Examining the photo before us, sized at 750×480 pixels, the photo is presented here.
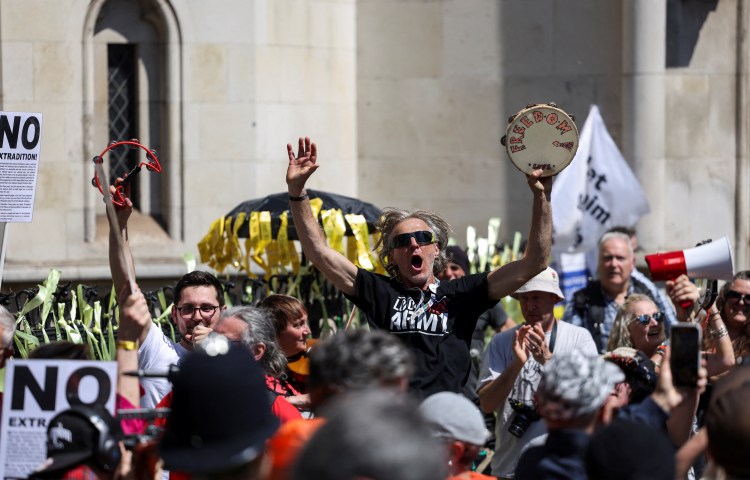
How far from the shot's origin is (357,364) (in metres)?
4.05

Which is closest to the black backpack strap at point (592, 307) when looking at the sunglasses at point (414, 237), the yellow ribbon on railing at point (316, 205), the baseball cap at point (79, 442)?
the yellow ribbon on railing at point (316, 205)

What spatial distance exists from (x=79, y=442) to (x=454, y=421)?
3.81ft

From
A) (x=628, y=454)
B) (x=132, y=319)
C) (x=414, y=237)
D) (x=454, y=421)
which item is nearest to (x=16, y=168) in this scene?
(x=414, y=237)

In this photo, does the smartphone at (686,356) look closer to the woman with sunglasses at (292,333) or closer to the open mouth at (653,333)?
the open mouth at (653,333)

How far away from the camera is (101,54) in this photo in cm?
1212

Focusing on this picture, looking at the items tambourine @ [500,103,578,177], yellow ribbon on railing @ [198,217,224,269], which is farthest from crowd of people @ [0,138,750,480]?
yellow ribbon on railing @ [198,217,224,269]

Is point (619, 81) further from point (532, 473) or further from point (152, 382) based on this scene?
point (532, 473)

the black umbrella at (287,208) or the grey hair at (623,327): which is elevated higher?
the black umbrella at (287,208)

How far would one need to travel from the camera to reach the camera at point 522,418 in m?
6.59

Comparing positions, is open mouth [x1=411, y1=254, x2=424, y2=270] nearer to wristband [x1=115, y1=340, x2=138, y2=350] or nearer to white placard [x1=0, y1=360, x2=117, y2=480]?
wristband [x1=115, y1=340, x2=138, y2=350]

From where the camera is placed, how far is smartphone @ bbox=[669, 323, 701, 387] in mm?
4809

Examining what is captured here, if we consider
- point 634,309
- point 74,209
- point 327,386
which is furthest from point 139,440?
point 74,209

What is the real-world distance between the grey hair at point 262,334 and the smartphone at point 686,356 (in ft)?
5.59

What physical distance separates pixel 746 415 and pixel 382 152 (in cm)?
962
